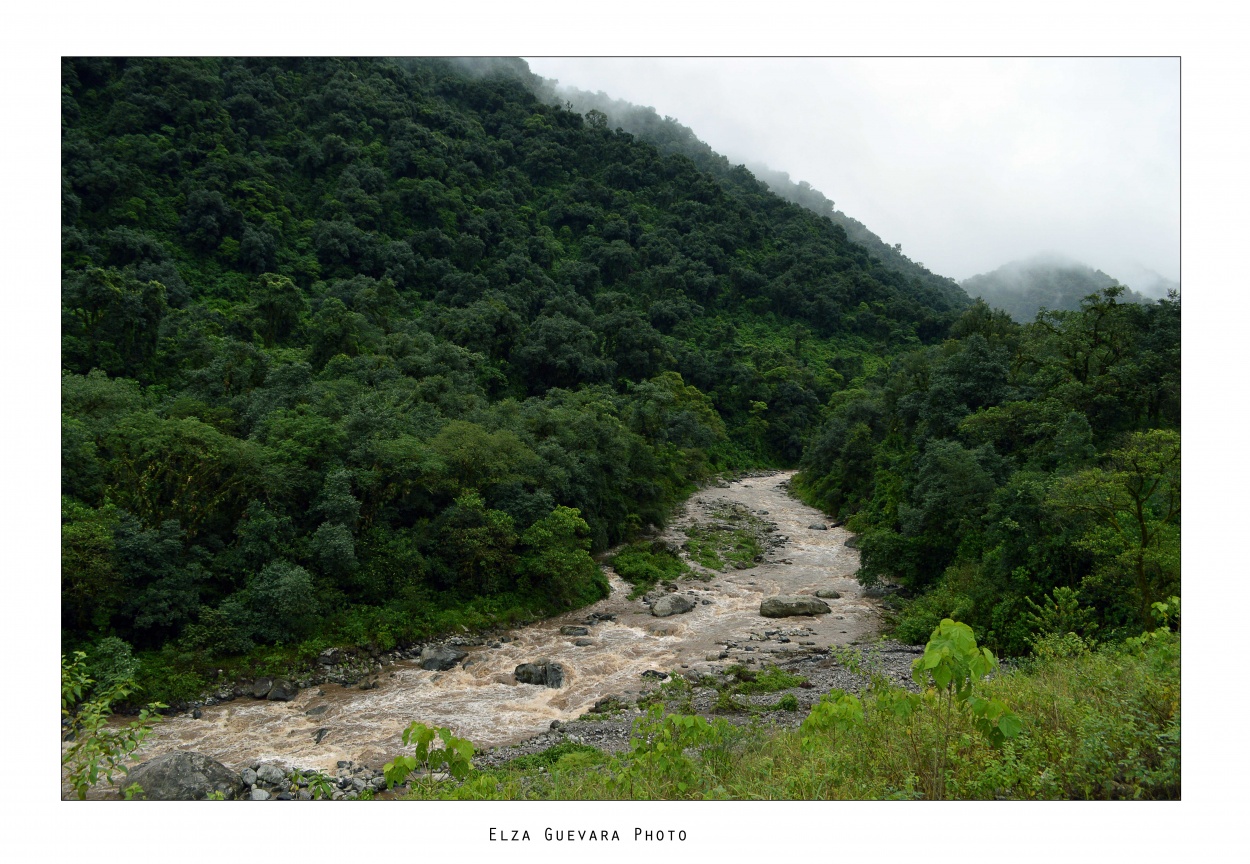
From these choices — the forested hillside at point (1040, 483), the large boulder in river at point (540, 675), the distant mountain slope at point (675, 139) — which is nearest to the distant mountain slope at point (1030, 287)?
the distant mountain slope at point (675, 139)

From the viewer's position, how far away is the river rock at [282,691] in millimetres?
14234

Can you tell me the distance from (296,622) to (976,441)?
22774 millimetres

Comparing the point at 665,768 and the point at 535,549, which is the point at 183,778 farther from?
the point at 535,549

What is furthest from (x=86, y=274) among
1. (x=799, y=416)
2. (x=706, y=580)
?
(x=799, y=416)

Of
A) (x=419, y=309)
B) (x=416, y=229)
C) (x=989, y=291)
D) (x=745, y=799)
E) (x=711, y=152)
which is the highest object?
(x=711, y=152)

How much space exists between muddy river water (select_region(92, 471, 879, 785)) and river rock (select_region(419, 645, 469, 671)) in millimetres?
250

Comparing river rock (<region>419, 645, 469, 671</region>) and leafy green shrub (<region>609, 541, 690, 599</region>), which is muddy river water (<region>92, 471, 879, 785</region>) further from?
leafy green shrub (<region>609, 541, 690, 599</region>)

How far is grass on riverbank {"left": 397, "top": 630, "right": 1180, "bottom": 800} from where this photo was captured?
468 cm

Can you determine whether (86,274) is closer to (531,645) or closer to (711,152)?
(531,645)

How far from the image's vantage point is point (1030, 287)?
4139 inches

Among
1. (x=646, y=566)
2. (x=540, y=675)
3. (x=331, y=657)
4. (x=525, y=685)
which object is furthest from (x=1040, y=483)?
(x=331, y=657)

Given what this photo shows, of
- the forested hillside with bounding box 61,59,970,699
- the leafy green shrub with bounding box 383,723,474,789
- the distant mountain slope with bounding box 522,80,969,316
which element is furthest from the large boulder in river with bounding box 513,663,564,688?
the distant mountain slope with bounding box 522,80,969,316

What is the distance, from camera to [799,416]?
195 feet

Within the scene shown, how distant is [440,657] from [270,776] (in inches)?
231
